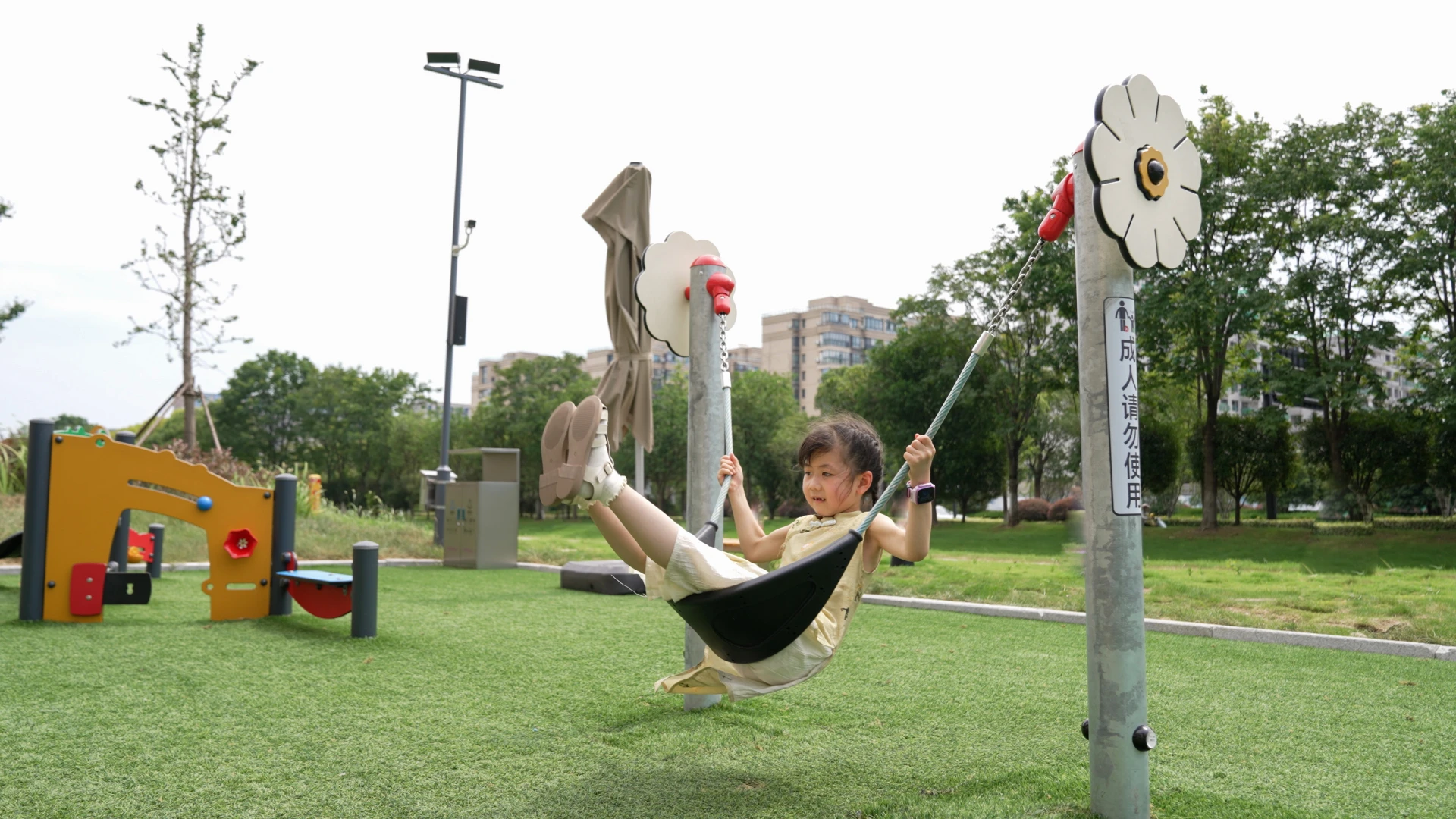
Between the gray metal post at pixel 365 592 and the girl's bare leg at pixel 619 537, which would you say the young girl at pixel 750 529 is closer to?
Answer: the girl's bare leg at pixel 619 537

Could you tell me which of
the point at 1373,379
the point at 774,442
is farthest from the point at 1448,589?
the point at 774,442

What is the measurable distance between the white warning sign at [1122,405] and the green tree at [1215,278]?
21.0 meters

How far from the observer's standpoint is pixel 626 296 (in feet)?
24.1

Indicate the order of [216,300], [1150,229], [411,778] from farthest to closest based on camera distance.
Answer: [216,300] → [411,778] → [1150,229]

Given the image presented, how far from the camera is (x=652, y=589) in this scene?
2.78 meters

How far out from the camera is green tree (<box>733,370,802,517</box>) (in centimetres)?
4491

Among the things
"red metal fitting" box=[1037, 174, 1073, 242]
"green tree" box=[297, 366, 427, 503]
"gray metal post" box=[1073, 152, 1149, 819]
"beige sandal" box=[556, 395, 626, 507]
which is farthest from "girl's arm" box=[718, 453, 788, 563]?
"green tree" box=[297, 366, 427, 503]

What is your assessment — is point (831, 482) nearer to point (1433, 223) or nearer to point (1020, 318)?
point (1433, 223)

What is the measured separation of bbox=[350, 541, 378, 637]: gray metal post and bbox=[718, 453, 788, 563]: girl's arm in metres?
3.23

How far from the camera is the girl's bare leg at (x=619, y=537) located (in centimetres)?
282

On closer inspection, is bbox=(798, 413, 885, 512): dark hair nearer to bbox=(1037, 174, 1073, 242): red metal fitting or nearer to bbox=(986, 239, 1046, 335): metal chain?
bbox=(986, 239, 1046, 335): metal chain

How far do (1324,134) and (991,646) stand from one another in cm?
2115

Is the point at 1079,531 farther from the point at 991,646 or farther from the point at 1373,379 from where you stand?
the point at 1373,379

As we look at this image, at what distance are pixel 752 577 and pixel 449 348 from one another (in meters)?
12.9
